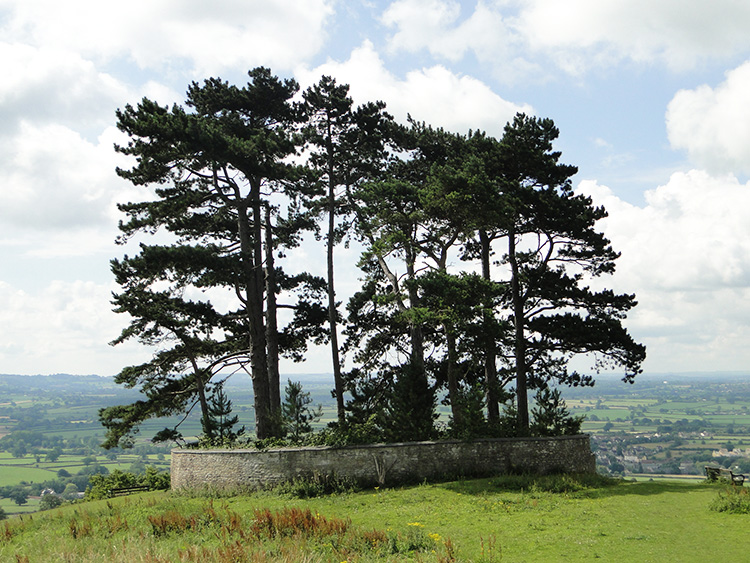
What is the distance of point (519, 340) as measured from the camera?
24.7 meters

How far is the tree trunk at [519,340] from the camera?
25.0 metres

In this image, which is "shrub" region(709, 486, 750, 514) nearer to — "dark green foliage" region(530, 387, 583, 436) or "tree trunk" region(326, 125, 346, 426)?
"dark green foliage" region(530, 387, 583, 436)

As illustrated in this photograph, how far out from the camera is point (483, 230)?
88.5ft

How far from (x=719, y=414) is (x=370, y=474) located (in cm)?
18167

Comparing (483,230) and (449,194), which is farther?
(483,230)

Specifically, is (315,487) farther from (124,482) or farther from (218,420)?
(124,482)

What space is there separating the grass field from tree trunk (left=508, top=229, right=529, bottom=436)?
17.9 feet

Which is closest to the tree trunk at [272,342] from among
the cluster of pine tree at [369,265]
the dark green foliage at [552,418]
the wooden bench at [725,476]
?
the cluster of pine tree at [369,265]

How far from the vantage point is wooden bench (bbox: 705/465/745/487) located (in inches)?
745

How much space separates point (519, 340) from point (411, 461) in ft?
22.5

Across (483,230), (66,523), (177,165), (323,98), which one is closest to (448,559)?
(66,523)

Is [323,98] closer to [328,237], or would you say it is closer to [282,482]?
[328,237]

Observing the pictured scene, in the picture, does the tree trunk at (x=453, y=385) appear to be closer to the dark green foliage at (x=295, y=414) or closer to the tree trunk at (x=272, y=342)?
the dark green foliage at (x=295, y=414)

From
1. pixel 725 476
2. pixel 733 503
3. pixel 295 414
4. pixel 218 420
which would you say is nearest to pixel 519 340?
pixel 725 476
